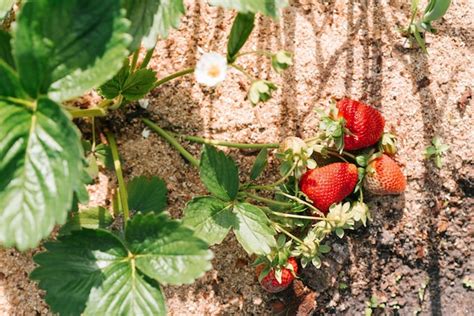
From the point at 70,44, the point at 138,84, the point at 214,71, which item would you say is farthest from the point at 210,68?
the point at 70,44

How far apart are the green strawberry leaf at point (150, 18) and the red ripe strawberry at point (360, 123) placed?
482 millimetres

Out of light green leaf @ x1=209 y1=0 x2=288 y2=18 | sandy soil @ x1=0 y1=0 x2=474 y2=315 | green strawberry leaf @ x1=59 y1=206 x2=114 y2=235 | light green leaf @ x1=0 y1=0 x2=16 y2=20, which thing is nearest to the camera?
light green leaf @ x1=209 y1=0 x2=288 y2=18

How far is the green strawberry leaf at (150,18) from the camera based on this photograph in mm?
1273

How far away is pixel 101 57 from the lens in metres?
1.14

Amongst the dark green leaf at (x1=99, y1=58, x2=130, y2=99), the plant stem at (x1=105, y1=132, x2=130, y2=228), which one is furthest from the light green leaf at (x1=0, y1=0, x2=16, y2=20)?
the plant stem at (x1=105, y1=132, x2=130, y2=228)

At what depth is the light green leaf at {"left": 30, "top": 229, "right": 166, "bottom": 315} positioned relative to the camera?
1.29m

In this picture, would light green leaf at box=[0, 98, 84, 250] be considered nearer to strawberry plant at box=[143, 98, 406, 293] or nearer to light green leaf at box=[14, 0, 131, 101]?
light green leaf at box=[14, 0, 131, 101]

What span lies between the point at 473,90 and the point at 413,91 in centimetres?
15

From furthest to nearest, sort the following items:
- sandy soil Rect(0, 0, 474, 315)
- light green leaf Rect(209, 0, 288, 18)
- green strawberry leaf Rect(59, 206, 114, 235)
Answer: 1. sandy soil Rect(0, 0, 474, 315)
2. green strawberry leaf Rect(59, 206, 114, 235)
3. light green leaf Rect(209, 0, 288, 18)

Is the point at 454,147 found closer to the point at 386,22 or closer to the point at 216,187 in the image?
the point at 386,22

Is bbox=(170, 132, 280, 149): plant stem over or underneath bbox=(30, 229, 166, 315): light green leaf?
over

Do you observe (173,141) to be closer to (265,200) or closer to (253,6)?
(265,200)

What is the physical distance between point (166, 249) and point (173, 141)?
1.14 feet

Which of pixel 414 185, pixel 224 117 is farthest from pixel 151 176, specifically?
pixel 414 185
